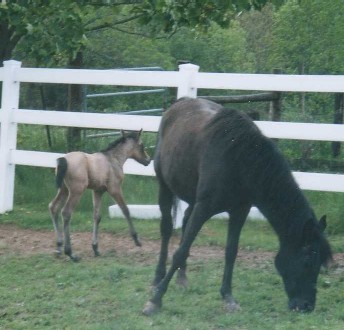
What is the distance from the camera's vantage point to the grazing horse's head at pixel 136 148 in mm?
8906

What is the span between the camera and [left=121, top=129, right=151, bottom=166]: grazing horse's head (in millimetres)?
8906

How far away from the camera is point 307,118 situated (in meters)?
11.8

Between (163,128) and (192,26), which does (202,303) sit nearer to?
(163,128)

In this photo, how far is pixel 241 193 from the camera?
6.29 metres

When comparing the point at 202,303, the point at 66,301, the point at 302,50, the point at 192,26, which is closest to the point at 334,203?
the point at 192,26

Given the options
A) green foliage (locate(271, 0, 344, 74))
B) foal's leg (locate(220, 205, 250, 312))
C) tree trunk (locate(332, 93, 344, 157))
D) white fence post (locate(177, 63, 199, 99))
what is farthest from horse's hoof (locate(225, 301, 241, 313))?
green foliage (locate(271, 0, 344, 74))

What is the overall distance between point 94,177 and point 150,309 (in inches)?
91.1

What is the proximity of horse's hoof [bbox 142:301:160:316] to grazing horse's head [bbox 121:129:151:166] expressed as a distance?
9.18 ft

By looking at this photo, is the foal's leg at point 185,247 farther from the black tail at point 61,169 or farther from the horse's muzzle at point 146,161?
the horse's muzzle at point 146,161

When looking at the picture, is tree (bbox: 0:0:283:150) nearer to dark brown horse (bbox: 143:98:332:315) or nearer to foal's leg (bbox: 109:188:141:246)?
foal's leg (bbox: 109:188:141:246)

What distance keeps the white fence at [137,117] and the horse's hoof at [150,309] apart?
259cm

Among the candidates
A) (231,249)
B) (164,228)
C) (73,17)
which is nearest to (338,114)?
(73,17)

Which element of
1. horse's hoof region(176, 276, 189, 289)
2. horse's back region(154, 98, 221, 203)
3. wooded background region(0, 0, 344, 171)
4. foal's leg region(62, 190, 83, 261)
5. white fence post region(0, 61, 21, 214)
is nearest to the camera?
horse's back region(154, 98, 221, 203)

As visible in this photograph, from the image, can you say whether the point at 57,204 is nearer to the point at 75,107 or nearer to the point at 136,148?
the point at 136,148
